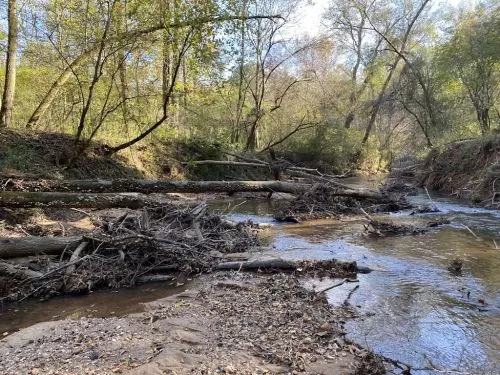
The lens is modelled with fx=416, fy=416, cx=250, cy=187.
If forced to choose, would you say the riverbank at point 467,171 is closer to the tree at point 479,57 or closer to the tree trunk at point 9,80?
the tree at point 479,57

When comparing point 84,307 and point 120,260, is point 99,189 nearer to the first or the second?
point 120,260

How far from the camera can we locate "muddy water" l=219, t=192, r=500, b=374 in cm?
441

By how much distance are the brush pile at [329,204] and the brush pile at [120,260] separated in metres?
4.17

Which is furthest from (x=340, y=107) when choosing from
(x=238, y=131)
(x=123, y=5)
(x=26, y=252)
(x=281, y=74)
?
(x=26, y=252)

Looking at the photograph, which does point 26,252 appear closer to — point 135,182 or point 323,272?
point 135,182

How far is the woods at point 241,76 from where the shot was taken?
12141 mm

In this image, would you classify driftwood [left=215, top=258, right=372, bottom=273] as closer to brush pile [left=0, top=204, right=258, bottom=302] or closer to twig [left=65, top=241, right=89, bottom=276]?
brush pile [left=0, top=204, right=258, bottom=302]

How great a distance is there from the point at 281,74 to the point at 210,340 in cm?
2570

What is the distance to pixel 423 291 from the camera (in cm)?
620

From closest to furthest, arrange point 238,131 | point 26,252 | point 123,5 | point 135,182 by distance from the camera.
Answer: point 26,252
point 135,182
point 123,5
point 238,131

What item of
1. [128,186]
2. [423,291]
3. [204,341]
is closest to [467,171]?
[423,291]

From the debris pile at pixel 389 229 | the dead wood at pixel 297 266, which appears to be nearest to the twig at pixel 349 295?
the dead wood at pixel 297 266

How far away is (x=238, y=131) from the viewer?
27141mm

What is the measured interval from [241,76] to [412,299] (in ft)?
71.9
